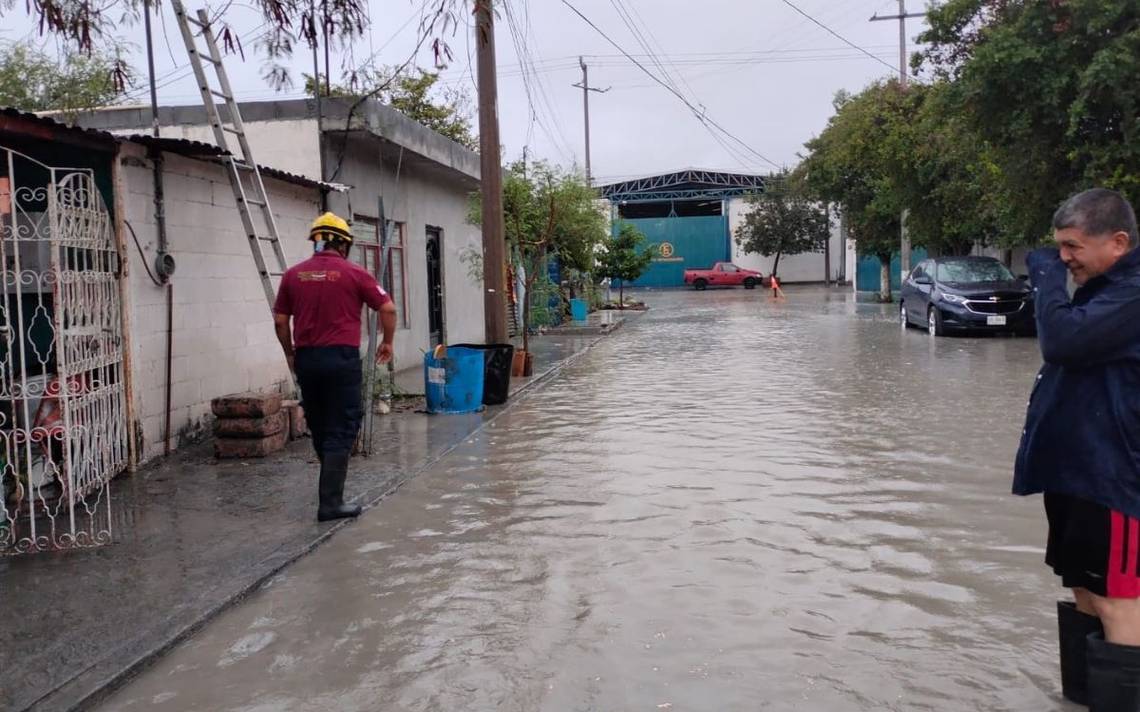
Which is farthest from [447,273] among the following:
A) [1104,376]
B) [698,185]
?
[698,185]

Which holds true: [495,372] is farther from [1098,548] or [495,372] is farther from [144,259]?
[1098,548]

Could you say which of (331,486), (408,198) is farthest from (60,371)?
(408,198)

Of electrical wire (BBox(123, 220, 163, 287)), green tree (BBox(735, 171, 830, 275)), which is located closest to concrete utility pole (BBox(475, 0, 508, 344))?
electrical wire (BBox(123, 220, 163, 287))

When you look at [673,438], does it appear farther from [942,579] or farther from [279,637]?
[279,637]

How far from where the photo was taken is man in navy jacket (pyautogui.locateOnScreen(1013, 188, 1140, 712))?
3.16m

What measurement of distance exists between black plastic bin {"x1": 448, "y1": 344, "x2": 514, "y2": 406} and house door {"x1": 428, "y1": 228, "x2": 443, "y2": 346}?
539 cm

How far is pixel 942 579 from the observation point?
207 inches

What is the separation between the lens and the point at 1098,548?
322cm

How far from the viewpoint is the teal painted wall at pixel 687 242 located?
61562mm

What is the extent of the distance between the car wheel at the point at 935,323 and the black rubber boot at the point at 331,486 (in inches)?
627

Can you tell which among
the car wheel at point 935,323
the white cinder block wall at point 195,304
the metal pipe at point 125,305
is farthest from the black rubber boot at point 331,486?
the car wheel at point 935,323

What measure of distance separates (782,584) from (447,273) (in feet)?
45.5

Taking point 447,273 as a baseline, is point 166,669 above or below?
below

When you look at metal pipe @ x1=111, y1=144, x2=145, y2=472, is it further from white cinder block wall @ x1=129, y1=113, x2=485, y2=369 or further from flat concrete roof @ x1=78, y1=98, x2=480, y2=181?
flat concrete roof @ x1=78, y1=98, x2=480, y2=181
